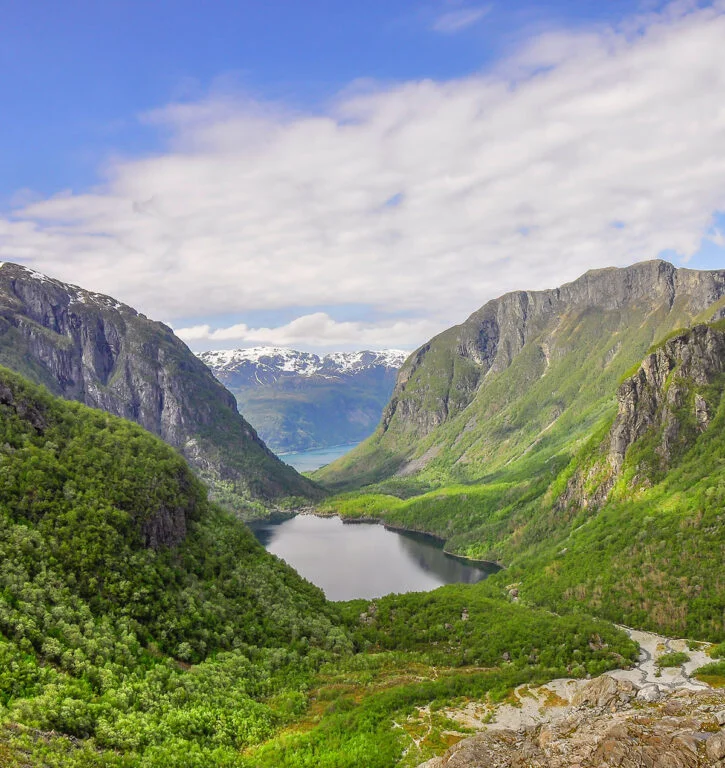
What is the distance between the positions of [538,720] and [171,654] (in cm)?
5492

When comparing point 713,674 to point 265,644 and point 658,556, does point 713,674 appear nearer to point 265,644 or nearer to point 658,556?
point 658,556

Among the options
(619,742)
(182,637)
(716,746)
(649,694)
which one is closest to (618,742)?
(619,742)

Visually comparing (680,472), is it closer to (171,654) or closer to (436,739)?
(436,739)

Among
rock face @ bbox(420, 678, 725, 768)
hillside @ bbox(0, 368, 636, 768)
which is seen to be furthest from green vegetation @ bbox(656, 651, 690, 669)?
rock face @ bbox(420, 678, 725, 768)

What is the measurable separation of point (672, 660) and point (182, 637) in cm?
9026

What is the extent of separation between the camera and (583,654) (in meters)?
108

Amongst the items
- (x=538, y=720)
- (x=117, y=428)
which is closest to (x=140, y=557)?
(x=117, y=428)

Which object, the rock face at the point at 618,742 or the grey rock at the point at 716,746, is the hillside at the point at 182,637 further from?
the grey rock at the point at 716,746

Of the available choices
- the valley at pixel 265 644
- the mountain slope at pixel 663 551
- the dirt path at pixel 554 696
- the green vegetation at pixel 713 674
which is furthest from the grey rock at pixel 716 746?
the mountain slope at pixel 663 551

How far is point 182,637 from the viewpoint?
9281 centimetres

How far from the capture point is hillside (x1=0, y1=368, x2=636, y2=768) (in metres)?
62.2

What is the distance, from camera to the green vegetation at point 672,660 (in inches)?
4205

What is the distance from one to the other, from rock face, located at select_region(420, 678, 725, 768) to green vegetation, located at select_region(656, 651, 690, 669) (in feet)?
165

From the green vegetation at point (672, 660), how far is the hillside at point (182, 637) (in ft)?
21.3
